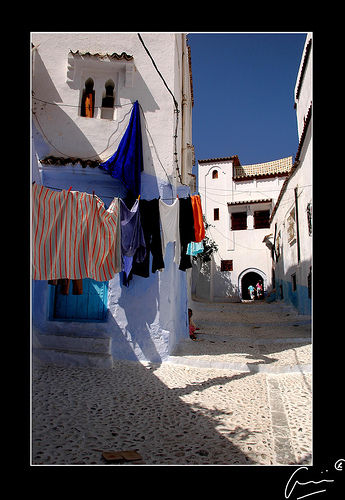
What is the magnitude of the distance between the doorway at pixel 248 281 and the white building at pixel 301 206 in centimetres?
872

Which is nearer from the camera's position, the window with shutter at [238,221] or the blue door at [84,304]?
the blue door at [84,304]

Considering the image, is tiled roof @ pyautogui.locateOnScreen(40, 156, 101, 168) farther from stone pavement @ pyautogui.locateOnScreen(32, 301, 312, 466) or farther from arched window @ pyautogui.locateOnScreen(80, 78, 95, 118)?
stone pavement @ pyautogui.locateOnScreen(32, 301, 312, 466)

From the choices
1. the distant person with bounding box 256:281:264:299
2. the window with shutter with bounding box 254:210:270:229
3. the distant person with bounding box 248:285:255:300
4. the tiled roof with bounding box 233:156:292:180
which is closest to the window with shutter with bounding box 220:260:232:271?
the distant person with bounding box 248:285:255:300

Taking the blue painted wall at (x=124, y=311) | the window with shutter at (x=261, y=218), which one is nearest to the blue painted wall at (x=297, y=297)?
the window with shutter at (x=261, y=218)

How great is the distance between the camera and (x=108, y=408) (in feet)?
14.3

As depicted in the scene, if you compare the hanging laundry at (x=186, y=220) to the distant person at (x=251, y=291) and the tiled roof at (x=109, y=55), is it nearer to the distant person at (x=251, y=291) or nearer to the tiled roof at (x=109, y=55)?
the tiled roof at (x=109, y=55)

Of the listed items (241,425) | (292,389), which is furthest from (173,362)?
(241,425)

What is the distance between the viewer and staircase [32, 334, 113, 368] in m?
6.31

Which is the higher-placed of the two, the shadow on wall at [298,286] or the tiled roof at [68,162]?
the tiled roof at [68,162]

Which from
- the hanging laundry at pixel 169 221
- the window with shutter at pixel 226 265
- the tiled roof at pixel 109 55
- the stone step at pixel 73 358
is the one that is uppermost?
the tiled roof at pixel 109 55

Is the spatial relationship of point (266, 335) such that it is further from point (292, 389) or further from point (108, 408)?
point (108, 408)

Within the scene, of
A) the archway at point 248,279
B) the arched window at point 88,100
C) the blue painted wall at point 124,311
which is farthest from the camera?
the archway at point 248,279

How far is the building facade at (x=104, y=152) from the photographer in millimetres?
6992
